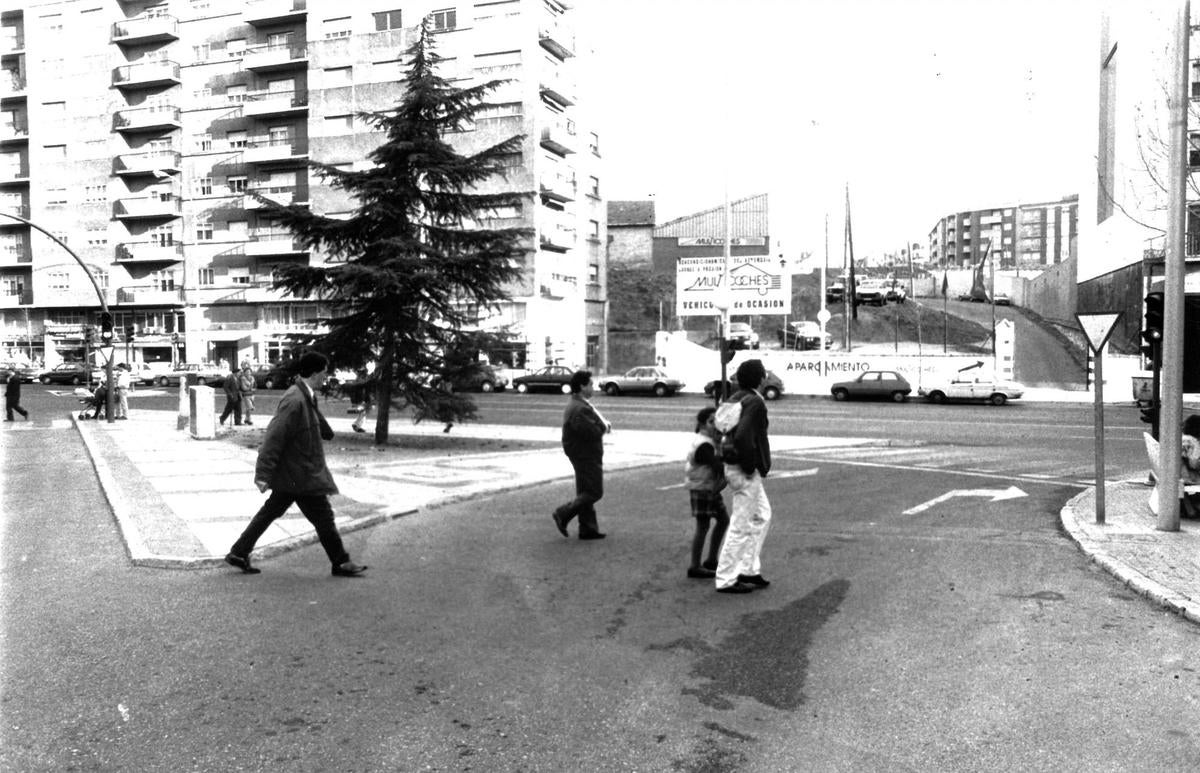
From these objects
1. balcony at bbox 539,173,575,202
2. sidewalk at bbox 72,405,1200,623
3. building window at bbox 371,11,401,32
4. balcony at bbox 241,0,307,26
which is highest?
balcony at bbox 241,0,307,26

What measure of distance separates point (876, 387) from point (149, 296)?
4766 centimetres

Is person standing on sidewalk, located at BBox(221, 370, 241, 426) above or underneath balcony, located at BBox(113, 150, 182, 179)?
underneath

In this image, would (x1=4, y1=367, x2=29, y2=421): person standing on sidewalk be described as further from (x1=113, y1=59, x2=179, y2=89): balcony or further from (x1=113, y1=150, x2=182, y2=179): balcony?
(x1=113, y1=59, x2=179, y2=89): balcony

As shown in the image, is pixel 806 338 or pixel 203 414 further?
pixel 806 338

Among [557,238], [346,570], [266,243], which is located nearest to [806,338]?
[557,238]

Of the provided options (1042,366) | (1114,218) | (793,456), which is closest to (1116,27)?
(1114,218)

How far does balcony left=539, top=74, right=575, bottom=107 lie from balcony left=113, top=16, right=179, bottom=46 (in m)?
25.5

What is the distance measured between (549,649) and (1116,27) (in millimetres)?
54647

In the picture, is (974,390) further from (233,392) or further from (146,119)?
(146,119)

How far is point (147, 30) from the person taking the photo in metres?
62.3

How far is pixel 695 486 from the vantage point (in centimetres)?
806

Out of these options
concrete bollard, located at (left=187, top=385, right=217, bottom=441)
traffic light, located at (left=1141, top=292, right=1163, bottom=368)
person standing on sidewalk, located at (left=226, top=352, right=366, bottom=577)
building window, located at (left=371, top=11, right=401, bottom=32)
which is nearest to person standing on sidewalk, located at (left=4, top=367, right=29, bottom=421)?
concrete bollard, located at (left=187, top=385, right=217, bottom=441)

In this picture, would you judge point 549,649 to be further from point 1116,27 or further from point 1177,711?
point 1116,27

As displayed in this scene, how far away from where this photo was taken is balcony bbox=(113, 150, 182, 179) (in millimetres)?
63000
